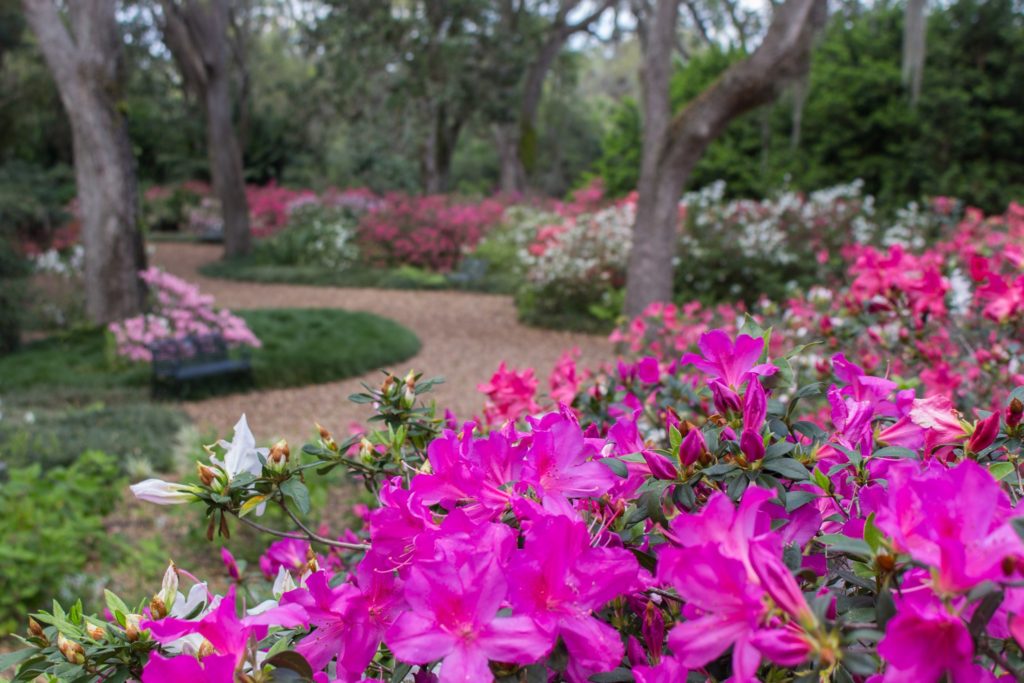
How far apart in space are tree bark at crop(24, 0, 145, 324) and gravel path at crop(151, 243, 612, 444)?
197 centimetres

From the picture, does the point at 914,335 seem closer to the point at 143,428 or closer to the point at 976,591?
the point at 976,591

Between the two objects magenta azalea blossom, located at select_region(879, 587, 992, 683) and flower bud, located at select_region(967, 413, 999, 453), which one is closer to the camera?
magenta azalea blossom, located at select_region(879, 587, 992, 683)

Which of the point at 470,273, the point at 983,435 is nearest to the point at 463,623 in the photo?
the point at 983,435

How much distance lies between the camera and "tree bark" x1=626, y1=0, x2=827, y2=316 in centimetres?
643

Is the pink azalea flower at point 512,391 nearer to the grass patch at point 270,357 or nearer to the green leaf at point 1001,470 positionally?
the green leaf at point 1001,470

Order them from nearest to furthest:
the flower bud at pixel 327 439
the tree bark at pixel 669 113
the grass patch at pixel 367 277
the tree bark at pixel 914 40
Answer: the flower bud at pixel 327 439 < the tree bark at pixel 669 113 < the tree bark at pixel 914 40 < the grass patch at pixel 367 277

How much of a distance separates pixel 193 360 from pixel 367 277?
6.36 metres

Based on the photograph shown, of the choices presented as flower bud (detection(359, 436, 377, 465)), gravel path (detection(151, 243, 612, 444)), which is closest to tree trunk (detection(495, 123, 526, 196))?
gravel path (detection(151, 243, 612, 444))

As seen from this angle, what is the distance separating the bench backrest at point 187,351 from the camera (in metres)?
6.66

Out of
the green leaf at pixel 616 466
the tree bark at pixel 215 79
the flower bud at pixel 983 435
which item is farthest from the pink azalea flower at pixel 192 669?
the tree bark at pixel 215 79

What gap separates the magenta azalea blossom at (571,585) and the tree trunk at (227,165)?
47.6ft

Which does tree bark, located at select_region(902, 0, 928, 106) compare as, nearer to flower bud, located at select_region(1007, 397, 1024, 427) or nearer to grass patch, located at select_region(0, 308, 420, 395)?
grass patch, located at select_region(0, 308, 420, 395)

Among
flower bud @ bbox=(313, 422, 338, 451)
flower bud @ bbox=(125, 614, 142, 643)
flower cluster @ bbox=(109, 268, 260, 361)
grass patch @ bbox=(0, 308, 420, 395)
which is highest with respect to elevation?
flower bud @ bbox=(313, 422, 338, 451)

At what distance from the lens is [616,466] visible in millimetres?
775
